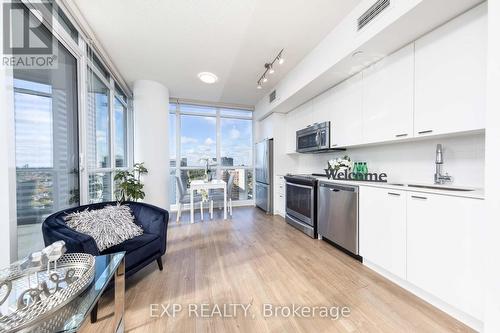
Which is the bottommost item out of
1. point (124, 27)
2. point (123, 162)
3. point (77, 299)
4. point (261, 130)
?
point (77, 299)

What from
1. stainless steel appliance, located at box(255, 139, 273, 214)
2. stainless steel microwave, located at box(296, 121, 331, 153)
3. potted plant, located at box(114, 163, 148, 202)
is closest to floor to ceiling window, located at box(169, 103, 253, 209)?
stainless steel appliance, located at box(255, 139, 273, 214)

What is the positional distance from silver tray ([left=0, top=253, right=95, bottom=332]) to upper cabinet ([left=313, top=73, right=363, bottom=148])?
9.70 feet

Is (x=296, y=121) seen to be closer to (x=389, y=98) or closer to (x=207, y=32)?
(x=389, y=98)

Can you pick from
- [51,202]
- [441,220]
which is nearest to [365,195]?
[441,220]

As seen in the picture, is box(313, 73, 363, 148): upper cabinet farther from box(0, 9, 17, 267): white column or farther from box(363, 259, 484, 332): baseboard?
box(0, 9, 17, 267): white column

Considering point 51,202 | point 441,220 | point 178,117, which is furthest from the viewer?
point 178,117

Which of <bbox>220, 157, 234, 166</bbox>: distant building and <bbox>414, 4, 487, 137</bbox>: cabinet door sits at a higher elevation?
<bbox>414, 4, 487, 137</bbox>: cabinet door

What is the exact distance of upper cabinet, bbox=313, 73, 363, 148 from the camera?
2.46 metres

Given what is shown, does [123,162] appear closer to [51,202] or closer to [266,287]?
[51,202]

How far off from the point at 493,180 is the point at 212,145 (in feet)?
15.5

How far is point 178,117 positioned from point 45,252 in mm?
4205

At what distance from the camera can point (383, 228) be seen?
188 centimetres

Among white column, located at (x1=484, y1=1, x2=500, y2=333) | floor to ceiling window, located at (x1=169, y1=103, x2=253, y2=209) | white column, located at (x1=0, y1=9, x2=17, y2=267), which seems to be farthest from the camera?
floor to ceiling window, located at (x1=169, y1=103, x2=253, y2=209)

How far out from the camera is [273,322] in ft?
4.42
